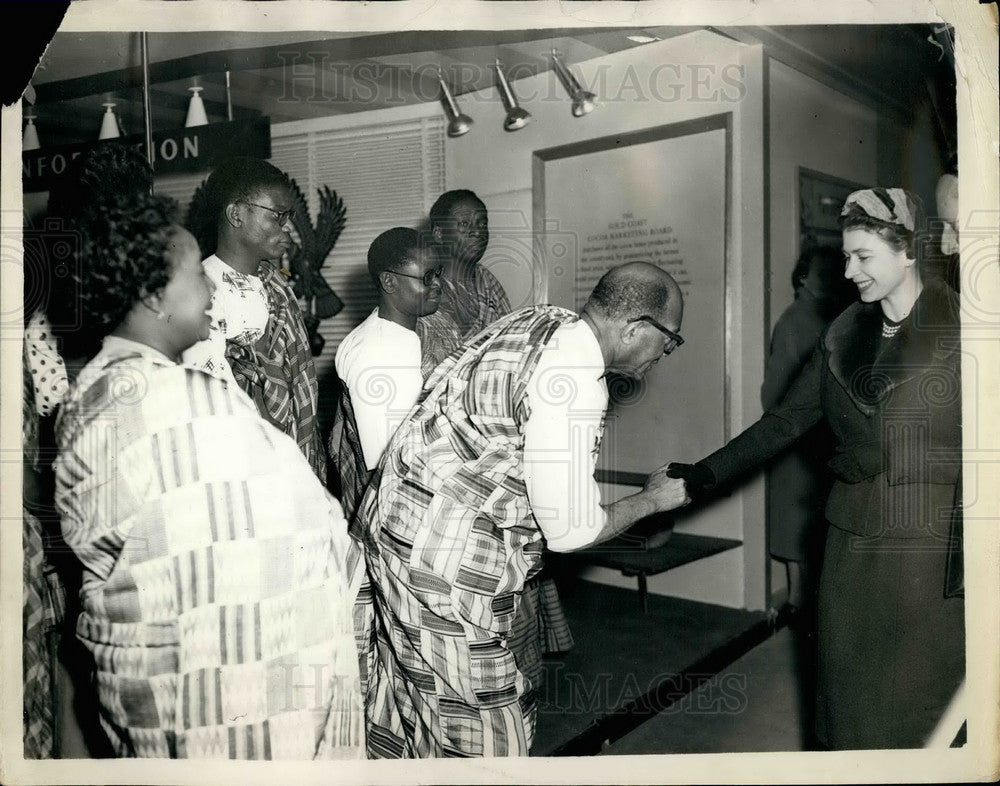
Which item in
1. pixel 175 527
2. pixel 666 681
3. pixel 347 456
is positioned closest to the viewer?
pixel 175 527

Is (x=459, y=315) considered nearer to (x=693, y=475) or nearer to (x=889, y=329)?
(x=693, y=475)

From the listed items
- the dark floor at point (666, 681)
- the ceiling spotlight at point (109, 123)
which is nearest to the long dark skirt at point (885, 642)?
the dark floor at point (666, 681)

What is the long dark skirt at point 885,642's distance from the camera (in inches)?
61.4

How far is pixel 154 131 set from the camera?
1.62 meters

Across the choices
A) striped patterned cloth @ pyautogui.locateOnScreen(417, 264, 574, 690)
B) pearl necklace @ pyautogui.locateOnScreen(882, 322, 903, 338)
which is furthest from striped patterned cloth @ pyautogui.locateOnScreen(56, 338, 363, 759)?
pearl necklace @ pyautogui.locateOnScreen(882, 322, 903, 338)

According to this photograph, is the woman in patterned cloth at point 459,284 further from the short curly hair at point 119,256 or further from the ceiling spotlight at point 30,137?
the ceiling spotlight at point 30,137

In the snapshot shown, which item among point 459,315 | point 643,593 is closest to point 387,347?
point 459,315

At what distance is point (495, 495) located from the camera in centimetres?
145

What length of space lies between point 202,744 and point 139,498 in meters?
0.49

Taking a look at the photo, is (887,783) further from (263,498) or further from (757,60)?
(757,60)

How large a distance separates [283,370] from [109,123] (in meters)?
0.68

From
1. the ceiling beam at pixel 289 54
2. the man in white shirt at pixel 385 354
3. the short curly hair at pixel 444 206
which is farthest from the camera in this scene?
the short curly hair at pixel 444 206

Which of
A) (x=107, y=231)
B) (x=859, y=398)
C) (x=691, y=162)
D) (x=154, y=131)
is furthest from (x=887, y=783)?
(x=154, y=131)

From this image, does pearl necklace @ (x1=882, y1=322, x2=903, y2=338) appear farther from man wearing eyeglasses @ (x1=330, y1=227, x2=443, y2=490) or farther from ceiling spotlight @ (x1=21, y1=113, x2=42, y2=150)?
ceiling spotlight @ (x1=21, y1=113, x2=42, y2=150)
